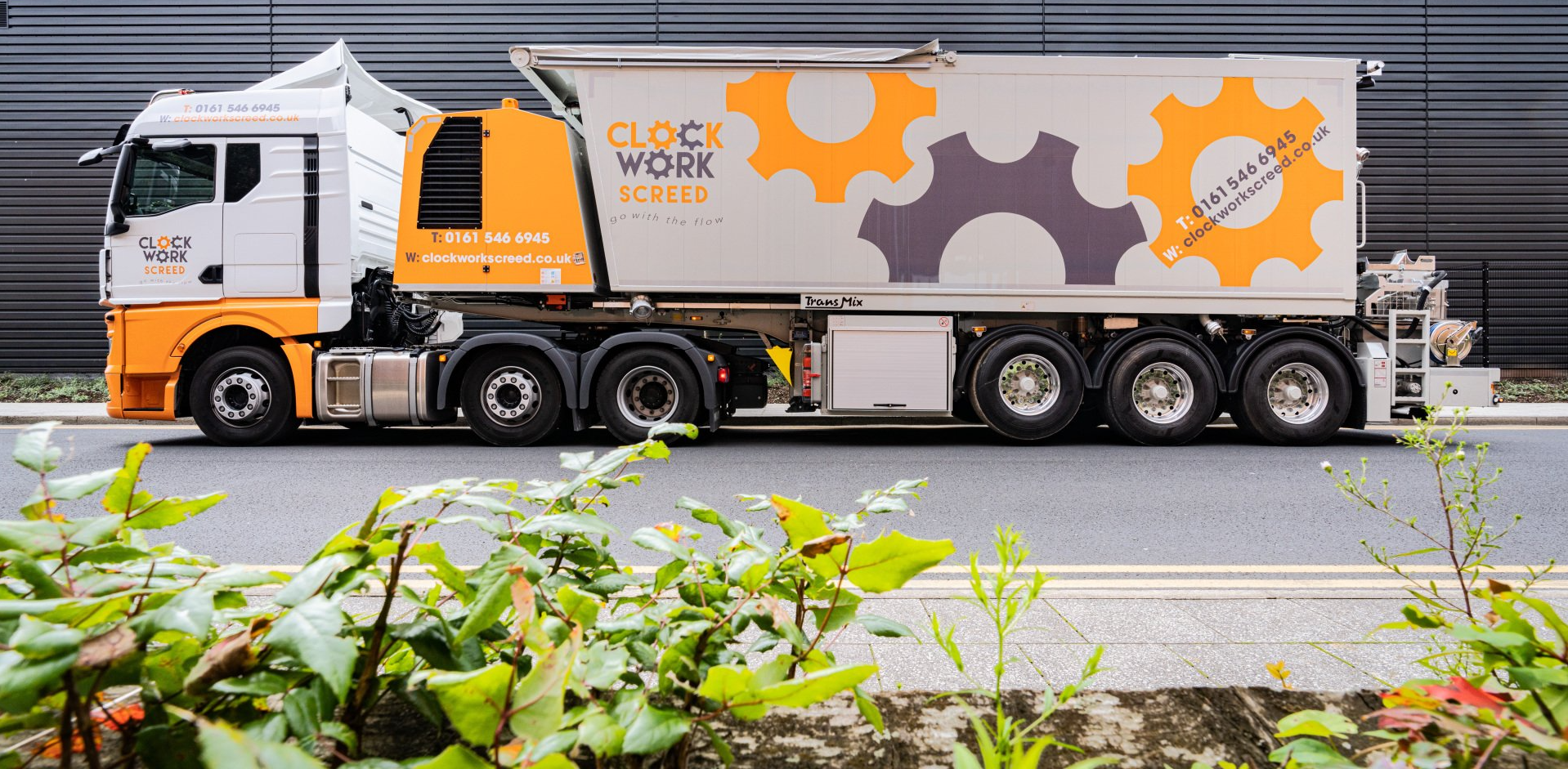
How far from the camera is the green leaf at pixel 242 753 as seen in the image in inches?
22.2

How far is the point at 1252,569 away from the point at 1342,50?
1385 cm

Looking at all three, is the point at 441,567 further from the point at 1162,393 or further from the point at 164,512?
the point at 1162,393

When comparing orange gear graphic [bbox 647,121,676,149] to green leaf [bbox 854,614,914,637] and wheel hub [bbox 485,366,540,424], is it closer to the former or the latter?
wheel hub [bbox 485,366,540,424]

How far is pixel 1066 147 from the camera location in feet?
27.8

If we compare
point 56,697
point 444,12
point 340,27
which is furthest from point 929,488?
point 340,27

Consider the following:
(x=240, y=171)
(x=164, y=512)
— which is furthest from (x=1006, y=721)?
(x=240, y=171)

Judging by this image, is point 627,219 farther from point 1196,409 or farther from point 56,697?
point 56,697

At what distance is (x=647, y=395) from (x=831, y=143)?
3164mm

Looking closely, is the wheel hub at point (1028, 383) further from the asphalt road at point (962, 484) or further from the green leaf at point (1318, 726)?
the green leaf at point (1318, 726)

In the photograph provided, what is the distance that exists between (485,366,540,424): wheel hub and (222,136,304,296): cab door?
7.69 feet

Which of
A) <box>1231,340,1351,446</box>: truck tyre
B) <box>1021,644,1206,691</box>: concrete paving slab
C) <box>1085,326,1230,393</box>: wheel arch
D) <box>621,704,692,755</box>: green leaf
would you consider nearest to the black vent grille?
<box>1085,326,1230,393</box>: wheel arch

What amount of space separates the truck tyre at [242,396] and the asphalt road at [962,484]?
0.95 ft

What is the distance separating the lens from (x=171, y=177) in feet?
27.6

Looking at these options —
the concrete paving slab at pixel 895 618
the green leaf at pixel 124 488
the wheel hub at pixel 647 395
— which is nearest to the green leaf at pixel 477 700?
the green leaf at pixel 124 488
